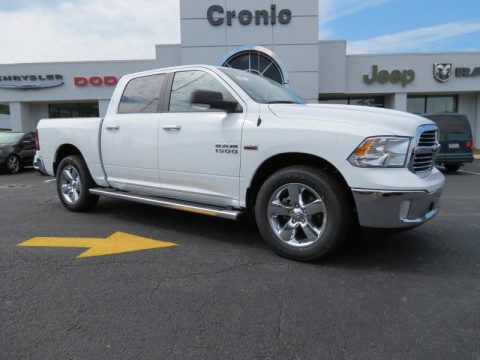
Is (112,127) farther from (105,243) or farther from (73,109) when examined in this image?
(73,109)

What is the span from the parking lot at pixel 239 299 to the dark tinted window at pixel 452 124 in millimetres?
8129

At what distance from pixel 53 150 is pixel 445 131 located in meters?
10.8

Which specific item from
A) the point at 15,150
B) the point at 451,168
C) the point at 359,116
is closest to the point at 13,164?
the point at 15,150

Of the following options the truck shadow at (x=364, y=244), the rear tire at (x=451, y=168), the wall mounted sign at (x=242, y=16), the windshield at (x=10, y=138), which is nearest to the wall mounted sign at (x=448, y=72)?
the wall mounted sign at (x=242, y=16)

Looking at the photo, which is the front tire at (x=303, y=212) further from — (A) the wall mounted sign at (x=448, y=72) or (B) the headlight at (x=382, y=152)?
(A) the wall mounted sign at (x=448, y=72)

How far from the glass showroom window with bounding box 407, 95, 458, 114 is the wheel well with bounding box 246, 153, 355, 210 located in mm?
22703

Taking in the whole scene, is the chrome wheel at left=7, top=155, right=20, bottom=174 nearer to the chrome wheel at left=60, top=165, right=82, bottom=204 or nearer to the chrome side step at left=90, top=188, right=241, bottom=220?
the chrome wheel at left=60, top=165, right=82, bottom=204

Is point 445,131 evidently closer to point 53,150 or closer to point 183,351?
point 53,150

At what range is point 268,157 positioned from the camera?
12.8 ft

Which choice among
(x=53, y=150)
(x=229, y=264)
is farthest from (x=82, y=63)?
(x=229, y=264)

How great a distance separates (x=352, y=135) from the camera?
3.46 meters

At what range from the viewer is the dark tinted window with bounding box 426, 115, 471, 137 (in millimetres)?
12141

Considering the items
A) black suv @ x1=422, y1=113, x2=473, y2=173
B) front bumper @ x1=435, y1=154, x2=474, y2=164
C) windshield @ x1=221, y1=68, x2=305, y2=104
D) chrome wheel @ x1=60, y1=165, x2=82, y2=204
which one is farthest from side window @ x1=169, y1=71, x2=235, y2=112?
front bumper @ x1=435, y1=154, x2=474, y2=164

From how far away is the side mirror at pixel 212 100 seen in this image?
3.93 meters
